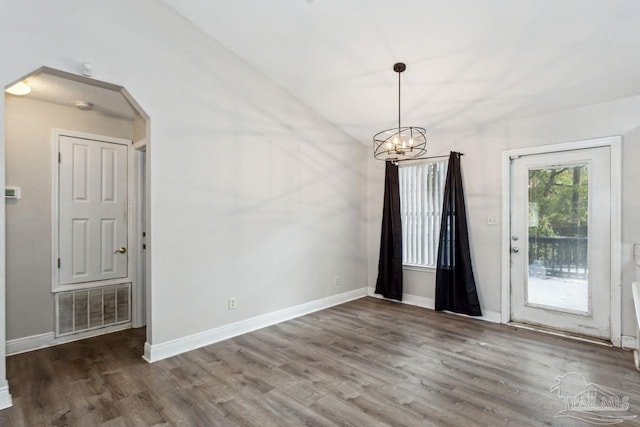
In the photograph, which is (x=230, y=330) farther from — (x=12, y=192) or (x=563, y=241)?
(x=563, y=241)

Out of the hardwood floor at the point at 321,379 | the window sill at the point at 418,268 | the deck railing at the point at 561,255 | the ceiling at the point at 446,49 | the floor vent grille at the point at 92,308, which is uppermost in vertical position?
the ceiling at the point at 446,49

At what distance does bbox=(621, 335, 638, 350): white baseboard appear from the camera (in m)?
3.26

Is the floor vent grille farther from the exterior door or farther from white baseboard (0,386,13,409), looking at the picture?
the exterior door

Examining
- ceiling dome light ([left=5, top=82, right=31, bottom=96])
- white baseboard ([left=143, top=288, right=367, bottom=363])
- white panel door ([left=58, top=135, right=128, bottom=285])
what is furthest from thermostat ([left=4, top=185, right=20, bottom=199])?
white baseboard ([left=143, top=288, right=367, bottom=363])

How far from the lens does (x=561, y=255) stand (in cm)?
373

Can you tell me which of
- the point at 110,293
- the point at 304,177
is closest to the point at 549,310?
the point at 304,177

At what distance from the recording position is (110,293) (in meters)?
3.82

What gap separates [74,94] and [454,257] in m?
4.62

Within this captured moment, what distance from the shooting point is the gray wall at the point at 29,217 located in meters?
3.18

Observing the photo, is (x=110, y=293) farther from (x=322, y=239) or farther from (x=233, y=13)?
(x=233, y=13)

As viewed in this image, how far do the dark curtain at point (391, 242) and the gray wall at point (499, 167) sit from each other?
17 centimetres

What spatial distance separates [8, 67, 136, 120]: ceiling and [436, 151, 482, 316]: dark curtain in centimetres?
386

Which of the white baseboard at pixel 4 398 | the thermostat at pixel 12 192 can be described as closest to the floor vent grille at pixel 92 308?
the thermostat at pixel 12 192

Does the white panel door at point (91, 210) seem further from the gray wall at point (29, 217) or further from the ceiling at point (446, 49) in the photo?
the ceiling at point (446, 49)
